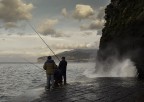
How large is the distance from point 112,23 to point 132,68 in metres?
8.14

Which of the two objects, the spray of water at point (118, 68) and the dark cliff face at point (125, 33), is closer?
the dark cliff face at point (125, 33)

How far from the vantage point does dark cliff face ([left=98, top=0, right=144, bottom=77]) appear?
2445 centimetres

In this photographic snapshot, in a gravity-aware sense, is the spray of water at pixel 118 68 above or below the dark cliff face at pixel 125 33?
below

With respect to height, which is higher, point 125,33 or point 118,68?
point 125,33

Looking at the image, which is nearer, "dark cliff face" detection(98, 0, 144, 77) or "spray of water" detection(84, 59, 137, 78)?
"dark cliff face" detection(98, 0, 144, 77)

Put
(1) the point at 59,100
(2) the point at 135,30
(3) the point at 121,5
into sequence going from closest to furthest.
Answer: (1) the point at 59,100, (2) the point at 135,30, (3) the point at 121,5

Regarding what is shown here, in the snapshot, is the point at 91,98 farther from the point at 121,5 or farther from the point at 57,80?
the point at 121,5

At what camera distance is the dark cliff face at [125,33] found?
80.2ft

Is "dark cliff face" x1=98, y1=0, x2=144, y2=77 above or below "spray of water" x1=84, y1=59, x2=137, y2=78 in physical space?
above

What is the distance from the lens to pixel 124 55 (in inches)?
1137

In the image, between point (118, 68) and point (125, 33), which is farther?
point (118, 68)

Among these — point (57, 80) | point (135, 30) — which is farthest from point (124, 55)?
point (57, 80)

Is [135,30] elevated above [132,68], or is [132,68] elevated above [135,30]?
[135,30]

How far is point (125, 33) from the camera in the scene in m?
27.2
